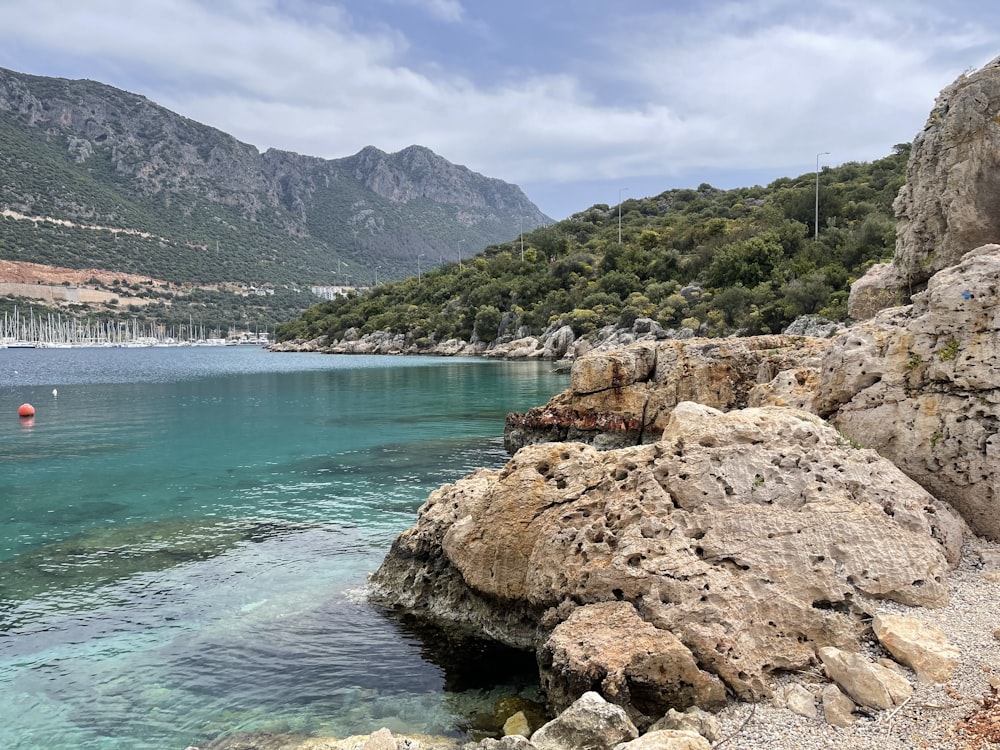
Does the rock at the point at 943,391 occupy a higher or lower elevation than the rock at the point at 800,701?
higher

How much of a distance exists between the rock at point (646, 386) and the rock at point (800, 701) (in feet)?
46.2

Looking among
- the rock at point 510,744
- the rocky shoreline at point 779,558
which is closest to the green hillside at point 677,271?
the rocky shoreline at point 779,558

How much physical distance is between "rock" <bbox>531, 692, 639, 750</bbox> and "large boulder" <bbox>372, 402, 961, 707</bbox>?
41 cm

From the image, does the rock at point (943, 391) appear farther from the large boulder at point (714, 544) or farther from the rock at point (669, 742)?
the rock at point (669, 742)

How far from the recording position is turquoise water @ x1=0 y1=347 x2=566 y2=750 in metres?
7.46

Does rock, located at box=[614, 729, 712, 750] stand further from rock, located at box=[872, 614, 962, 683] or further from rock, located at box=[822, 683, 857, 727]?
rock, located at box=[872, 614, 962, 683]

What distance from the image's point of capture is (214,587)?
11133mm

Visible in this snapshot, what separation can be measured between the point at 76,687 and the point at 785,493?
8.82 metres

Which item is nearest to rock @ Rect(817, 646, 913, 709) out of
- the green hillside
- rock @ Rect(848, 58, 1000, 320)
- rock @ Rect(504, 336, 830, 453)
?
rock @ Rect(848, 58, 1000, 320)

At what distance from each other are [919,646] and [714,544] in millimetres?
1908

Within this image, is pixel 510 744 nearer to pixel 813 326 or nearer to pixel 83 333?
pixel 813 326

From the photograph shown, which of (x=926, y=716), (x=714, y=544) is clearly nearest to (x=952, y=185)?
(x=714, y=544)

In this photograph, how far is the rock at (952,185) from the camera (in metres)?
11.4

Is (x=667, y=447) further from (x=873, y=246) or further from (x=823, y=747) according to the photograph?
(x=873, y=246)
